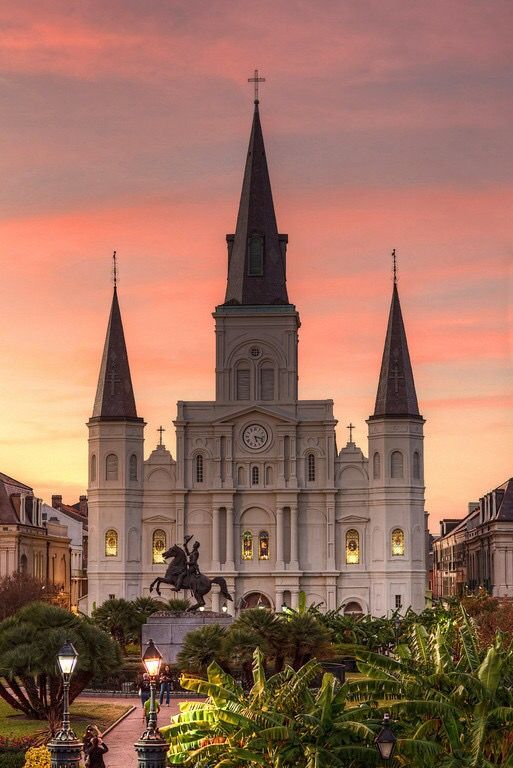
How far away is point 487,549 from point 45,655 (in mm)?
87885

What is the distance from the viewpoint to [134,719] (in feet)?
171

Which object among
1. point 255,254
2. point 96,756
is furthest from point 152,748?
point 255,254

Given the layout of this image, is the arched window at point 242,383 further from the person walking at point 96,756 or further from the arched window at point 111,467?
the person walking at point 96,756

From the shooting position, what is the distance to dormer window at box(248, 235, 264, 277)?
415 feet

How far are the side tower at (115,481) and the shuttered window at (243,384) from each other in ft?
25.5

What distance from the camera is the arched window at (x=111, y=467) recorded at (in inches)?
4781

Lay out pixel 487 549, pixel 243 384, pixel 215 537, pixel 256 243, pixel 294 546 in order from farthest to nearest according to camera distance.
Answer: pixel 487 549, pixel 256 243, pixel 243 384, pixel 215 537, pixel 294 546

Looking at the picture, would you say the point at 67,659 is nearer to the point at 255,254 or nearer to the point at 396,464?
the point at 396,464

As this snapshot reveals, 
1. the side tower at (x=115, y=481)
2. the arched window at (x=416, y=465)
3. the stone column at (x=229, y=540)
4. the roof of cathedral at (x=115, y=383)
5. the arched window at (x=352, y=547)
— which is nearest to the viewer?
the stone column at (x=229, y=540)

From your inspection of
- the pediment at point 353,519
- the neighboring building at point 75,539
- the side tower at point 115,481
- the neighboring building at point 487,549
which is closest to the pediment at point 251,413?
the side tower at point 115,481

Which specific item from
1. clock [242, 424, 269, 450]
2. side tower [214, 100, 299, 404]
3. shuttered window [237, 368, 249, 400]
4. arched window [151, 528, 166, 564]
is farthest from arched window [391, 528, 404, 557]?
arched window [151, 528, 166, 564]

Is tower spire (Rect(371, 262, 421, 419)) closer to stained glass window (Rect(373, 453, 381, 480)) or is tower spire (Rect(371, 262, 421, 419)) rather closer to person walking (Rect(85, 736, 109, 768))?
stained glass window (Rect(373, 453, 381, 480))

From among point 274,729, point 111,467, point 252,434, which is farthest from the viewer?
point 111,467

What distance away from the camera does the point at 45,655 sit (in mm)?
48906
